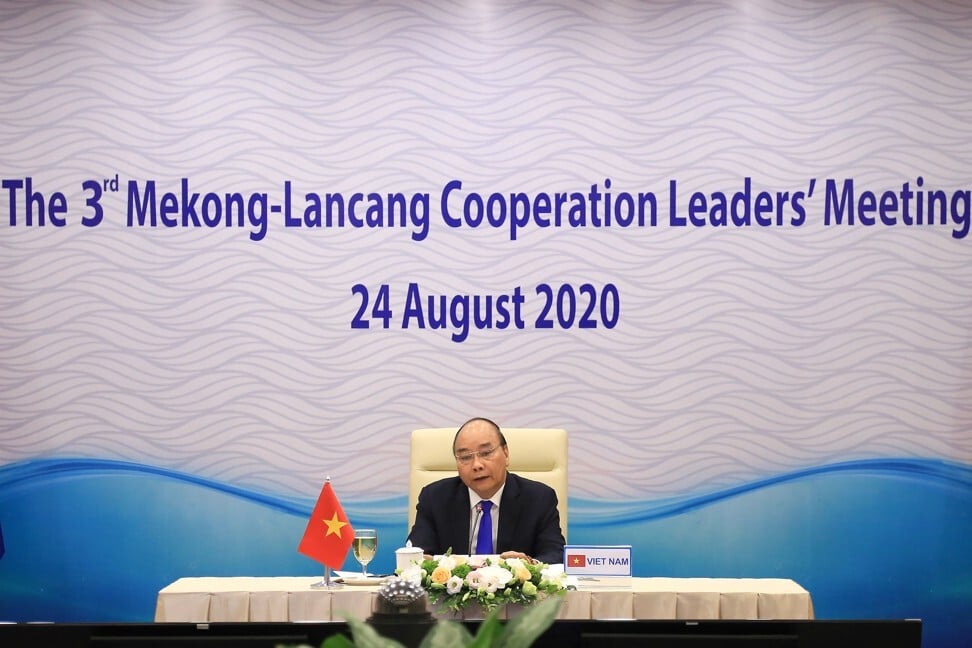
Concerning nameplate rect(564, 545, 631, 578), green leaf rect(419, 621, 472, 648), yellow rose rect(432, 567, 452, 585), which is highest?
green leaf rect(419, 621, 472, 648)

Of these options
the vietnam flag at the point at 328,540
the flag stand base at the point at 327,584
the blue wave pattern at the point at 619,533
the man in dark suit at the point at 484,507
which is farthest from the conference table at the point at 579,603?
the blue wave pattern at the point at 619,533

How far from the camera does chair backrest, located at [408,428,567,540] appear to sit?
4.64 metres

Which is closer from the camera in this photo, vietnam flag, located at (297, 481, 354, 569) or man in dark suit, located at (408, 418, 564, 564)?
vietnam flag, located at (297, 481, 354, 569)

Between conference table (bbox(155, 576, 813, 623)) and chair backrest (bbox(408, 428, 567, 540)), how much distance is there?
1.15 meters

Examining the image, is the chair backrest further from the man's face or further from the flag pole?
the flag pole

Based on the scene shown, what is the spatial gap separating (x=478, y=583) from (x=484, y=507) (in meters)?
1.44

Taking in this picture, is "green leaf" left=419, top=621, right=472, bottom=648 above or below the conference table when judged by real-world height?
above

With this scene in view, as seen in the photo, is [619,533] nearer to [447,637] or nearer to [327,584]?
[327,584]

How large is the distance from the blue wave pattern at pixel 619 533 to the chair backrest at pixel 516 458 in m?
0.84

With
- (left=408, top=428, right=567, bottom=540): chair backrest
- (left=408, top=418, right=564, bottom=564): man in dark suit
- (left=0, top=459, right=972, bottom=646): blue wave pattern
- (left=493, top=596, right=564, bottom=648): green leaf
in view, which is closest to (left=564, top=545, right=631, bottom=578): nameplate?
(left=408, top=418, right=564, bottom=564): man in dark suit

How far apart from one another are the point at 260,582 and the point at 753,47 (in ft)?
11.1

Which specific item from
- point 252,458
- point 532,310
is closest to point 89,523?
point 252,458

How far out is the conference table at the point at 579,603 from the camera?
333cm

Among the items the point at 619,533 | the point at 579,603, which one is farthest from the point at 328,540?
the point at 619,533
